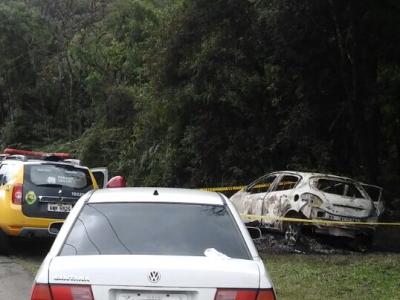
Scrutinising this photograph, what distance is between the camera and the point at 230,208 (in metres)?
5.14

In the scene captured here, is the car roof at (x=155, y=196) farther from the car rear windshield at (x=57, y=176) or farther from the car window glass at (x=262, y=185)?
the car window glass at (x=262, y=185)

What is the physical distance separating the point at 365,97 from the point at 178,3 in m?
7.27

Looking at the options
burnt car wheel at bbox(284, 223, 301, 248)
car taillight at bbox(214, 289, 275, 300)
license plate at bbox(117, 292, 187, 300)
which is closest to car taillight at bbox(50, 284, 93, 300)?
license plate at bbox(117, 292, 187, 300)

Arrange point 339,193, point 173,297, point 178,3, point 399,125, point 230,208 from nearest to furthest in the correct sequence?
point 173,297 < point 230,208 < point 339,193 < point 399,125 < point 178,3

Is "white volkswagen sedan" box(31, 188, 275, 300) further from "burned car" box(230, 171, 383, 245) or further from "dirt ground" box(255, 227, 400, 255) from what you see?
"dirt ground" box(255, 227, 400, 255)

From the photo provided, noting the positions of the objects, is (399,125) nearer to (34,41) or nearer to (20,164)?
(20,164)

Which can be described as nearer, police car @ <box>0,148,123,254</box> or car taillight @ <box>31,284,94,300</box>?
car taillight @ <box>31,284,94,300</box>

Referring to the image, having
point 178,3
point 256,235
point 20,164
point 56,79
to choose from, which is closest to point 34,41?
point 56,79

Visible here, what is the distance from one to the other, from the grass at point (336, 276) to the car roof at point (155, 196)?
3.00 metres

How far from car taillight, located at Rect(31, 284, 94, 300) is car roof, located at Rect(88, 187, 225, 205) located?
1177 millimetres

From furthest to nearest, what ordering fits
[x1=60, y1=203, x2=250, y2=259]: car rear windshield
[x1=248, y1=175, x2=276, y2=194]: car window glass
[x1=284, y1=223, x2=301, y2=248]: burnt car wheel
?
[x1=248, y1=175, x2=276, y2=194]: car window glass
[x1=284, y1=223, x2=301, y2=248]: burnt car wheel
[x1=60, y1=203, x2=250, y2=259]: car rear windshield

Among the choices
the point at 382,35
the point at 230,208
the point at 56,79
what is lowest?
the point at 56,79

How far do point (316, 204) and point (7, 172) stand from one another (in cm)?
541

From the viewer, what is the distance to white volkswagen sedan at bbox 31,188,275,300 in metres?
3.91
